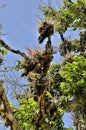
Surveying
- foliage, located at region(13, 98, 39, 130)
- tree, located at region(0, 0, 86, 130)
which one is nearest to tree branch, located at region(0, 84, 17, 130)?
tree, located at region(0, 0, 86, 130)

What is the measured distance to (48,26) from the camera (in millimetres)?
10320

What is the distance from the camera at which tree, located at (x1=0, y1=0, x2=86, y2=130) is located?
10.4 m

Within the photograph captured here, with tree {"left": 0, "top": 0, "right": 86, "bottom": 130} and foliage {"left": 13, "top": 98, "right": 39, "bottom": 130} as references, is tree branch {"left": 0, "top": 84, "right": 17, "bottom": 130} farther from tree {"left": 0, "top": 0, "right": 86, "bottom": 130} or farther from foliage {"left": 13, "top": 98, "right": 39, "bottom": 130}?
foliage {"left": 13, "top": 98, "right": 39, "bottom": 130}

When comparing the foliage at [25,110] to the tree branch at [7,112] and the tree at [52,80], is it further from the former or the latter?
the tree branch at [7,112]

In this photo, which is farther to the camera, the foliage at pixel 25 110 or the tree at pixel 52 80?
the foliage at pixel 25 110

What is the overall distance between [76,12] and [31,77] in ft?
57.2

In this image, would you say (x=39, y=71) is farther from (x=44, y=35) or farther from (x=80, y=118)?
(x=80, y=118)

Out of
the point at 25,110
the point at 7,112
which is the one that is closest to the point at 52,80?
the point at 7,112

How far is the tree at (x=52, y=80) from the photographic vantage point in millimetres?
10445

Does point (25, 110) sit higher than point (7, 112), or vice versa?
point (25, 110)

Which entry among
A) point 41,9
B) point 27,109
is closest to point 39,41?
point 27,109

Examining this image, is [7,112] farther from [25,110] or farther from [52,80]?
[25,110]

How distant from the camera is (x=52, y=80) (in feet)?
37.5

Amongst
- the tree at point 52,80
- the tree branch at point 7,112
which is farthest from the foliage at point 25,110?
the tree branch at point 7,112
